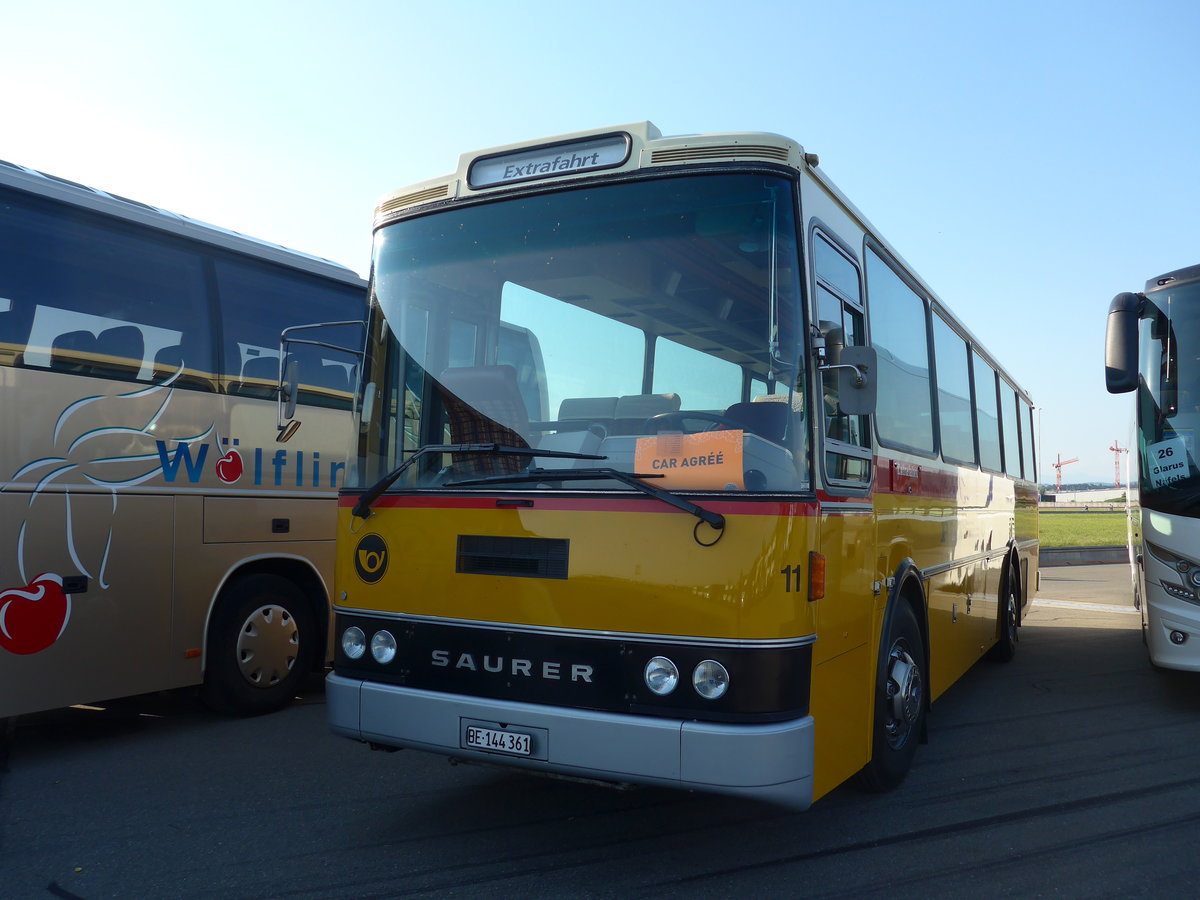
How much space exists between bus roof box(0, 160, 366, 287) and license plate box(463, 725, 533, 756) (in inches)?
173

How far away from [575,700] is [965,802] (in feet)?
8.47

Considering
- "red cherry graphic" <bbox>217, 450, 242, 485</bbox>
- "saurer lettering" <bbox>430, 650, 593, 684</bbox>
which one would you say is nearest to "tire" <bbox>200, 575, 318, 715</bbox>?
"red cherry graphic" <bbox>217, 450, 242, 485</bbox>

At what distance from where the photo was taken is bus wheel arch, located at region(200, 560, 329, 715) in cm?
729

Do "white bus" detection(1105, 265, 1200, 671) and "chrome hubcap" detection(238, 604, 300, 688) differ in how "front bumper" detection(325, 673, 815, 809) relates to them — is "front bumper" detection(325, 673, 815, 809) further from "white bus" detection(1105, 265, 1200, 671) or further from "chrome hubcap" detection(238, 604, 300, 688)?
"white bus" detection(1105, 265, 1200, 671)

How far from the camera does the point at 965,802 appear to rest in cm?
547

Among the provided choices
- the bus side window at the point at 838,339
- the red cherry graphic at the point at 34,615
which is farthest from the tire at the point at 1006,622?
the red cherry graphic at the point at 34,615

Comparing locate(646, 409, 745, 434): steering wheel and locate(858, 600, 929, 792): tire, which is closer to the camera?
locate(646, 409, 745, 434): steering wheel

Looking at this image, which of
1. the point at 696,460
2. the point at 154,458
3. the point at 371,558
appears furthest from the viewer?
the point at 154,458

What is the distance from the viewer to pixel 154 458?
265 inches

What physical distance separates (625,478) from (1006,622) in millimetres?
7132

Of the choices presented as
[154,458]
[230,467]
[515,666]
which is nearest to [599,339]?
[515,666]

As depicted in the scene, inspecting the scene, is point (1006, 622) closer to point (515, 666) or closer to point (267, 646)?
point (267, 646)

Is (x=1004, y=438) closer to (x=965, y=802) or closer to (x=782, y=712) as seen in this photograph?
(x=965, y=802)

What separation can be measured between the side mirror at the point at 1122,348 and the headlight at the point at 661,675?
5080 millimetres
